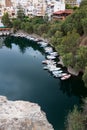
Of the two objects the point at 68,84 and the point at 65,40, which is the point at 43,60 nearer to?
the point at 65,40

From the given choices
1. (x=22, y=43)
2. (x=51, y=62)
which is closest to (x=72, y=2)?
(x=22, y=43)

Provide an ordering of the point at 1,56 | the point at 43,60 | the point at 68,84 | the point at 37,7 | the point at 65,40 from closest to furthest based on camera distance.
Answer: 1. the point at 68,84
2. the point at 65,40
3. the point at 43,60
4. the point at 1,56
5. the point at 37,7

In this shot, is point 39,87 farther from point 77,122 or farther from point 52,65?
point 77,122

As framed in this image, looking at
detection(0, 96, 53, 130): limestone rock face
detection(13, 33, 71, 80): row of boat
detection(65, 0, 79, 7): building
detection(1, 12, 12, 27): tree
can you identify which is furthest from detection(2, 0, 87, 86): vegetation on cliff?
detection(0, 96, 53, 130): limestone rock face

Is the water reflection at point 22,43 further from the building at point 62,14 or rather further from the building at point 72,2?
the building at point 72,2

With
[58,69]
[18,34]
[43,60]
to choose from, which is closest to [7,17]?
[18,34]

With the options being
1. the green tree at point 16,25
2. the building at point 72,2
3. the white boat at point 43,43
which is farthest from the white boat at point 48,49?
the building at point 72,2
